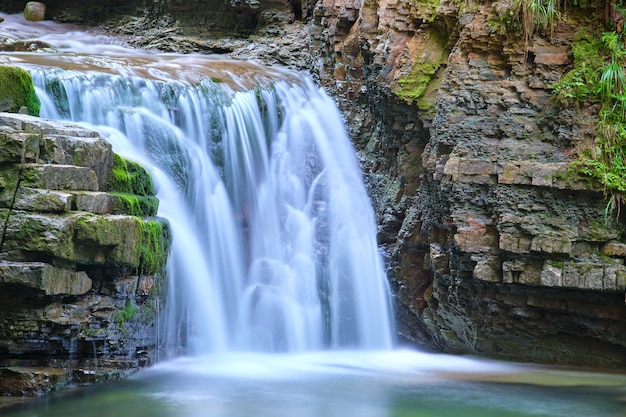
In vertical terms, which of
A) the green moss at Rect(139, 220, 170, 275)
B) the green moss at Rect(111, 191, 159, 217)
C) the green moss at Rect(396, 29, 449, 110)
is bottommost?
the green moss at Rect(139, 220, 170, 275)

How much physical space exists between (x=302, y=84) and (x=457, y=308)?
5.52 metres

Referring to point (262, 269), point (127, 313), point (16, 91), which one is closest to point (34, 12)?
point (16, 91)

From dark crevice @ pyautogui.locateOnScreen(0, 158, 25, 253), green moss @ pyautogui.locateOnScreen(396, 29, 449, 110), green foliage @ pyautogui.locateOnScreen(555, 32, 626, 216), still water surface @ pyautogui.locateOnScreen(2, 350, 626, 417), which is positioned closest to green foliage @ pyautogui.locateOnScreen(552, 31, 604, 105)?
green foliage @ pyautogui.locateOnScreen(555, 32, 626, 216)

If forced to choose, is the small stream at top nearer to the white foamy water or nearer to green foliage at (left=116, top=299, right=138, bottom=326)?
the white foamy water

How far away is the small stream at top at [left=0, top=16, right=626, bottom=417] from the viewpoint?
6.46 meters

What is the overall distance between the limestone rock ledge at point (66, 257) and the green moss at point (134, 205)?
0.05 feet

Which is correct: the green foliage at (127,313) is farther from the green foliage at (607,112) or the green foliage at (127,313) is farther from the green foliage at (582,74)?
the green foliage at (582,74)

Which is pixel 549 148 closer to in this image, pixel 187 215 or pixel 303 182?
pixel 303 182

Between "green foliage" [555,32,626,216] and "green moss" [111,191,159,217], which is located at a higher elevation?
"green foliage" [555,32,626,216]

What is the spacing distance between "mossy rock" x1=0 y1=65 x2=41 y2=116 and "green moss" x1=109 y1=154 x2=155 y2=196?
1415 millimetres

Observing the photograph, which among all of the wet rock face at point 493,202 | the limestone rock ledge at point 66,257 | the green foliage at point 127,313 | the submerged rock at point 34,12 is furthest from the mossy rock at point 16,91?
the submerged rock at point 34,12

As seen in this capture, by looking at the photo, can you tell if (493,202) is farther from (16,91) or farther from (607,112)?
(16,91)

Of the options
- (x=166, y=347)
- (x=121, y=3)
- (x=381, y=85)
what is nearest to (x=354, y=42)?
(x=381, y=85)

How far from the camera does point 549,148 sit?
7.80 metres
